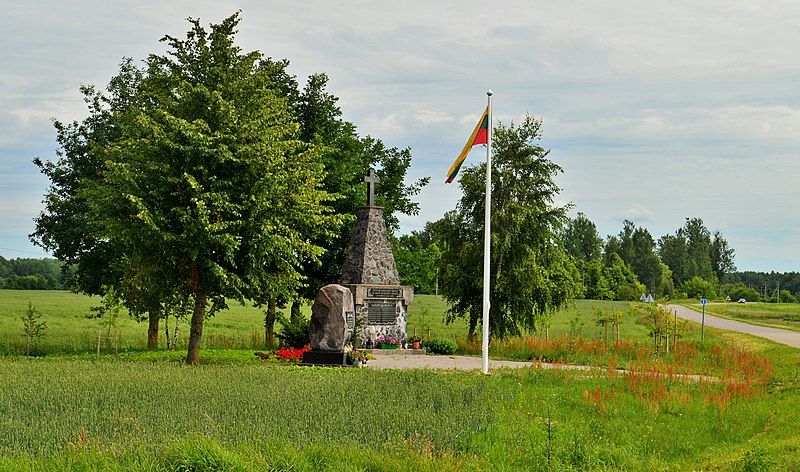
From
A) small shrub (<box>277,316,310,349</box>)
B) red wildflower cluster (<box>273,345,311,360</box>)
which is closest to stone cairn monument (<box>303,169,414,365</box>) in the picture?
small shrub (<box>277,316,310,349</box>)

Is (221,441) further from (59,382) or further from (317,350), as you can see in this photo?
(317,350)

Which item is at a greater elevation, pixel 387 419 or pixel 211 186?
pixel 211 186

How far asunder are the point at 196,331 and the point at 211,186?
15.1 feet

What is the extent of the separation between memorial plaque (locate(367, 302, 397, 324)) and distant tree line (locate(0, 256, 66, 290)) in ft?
182

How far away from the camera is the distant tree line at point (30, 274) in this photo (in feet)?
266

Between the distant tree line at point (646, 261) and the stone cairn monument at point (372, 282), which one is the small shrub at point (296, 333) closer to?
the stone cairn monument at point (372, 282)

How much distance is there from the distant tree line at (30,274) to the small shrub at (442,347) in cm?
5615

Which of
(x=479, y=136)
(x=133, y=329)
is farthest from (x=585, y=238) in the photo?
(x=479, y=136)

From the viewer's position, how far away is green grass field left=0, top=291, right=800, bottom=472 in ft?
34.5

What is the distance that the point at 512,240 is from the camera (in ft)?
99.6

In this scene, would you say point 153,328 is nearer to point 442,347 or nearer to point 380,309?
point 380,309

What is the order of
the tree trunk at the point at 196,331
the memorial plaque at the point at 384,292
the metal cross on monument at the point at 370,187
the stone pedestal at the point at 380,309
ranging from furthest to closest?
the metal cross on monument at the point at 370,187
the memorial plaque at the point at 384,292
the stone pedestal at the point at 380,309
the tree trunk at the point at 196,331

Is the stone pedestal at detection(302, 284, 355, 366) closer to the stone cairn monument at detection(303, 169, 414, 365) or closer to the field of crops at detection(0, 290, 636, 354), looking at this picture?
the stone cairn monument at detection(303, 169, 414, 365)

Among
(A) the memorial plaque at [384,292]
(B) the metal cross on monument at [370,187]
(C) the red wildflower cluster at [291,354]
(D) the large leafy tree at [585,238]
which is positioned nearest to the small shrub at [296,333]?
(C) the red wildflower cluster at [291,354]
